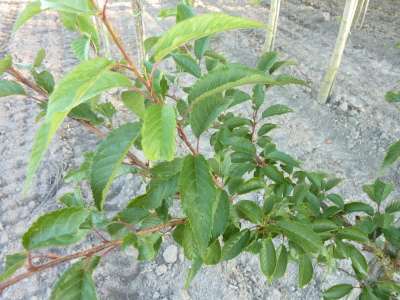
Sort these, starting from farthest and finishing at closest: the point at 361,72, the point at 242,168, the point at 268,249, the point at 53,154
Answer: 1. the point at 361,72
2. the point at 53,154
3. the point at 242,168
4. the point at 268,249

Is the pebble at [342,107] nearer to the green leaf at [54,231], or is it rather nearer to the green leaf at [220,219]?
the green leaf at [220,219]

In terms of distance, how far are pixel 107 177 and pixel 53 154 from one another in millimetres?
2780

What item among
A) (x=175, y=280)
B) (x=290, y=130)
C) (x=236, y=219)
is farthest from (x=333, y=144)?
(x=236, y=219)

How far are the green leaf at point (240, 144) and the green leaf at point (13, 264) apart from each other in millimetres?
651

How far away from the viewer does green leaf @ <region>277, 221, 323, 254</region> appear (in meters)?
0.75

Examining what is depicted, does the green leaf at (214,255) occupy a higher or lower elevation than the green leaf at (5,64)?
lower

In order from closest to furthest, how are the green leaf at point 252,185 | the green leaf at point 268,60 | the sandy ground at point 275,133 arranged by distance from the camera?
1. the green leaf at point 252,185
2. the green leaf at point 268,60
3. the sandy ground at point 275,133

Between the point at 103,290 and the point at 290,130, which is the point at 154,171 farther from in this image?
the point at 290,130

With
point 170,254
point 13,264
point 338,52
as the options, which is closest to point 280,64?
point 13,264

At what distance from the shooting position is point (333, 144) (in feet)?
11.1

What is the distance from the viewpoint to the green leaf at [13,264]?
0.49 metres

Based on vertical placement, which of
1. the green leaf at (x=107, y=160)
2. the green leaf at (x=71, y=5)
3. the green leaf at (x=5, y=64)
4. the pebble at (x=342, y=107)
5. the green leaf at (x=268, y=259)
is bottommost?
the pebble at (x=342, y=107)

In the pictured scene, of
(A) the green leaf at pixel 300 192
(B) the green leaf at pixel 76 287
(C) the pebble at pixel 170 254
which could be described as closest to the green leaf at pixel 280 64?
(A) the green leaf at pixel 300 192

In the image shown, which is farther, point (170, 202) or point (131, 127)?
point (170, 202)
